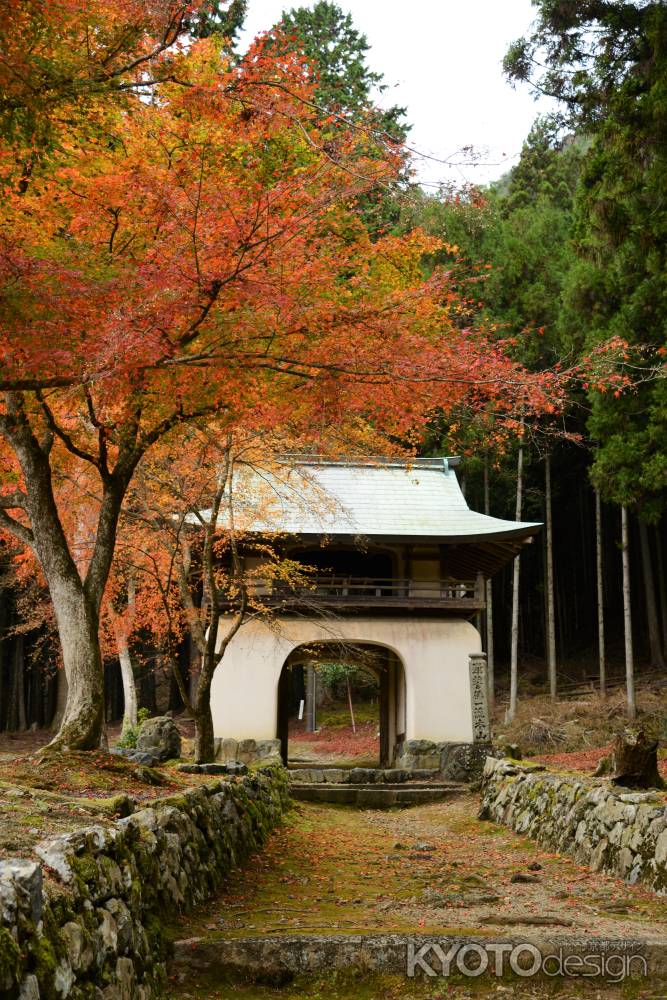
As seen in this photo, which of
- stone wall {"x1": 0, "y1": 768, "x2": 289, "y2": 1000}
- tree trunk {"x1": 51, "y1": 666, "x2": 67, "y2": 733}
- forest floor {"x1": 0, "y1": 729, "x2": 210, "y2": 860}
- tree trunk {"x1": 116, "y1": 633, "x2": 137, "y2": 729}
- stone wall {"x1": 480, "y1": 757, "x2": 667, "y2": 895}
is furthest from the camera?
tree trunk {"x1": 51, "y1": 666, "x2": 67, "y2": 733}

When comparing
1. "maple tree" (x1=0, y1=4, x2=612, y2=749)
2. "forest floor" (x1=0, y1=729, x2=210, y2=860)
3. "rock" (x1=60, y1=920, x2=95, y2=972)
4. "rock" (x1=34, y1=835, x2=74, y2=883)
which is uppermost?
"maple tree" (x1=0, y1=4, x2=612, y2=749)

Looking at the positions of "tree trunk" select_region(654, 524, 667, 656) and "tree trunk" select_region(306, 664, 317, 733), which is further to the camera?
"tree trunk" select_region(306, 664, 317, 733)

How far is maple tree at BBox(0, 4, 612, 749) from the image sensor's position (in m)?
5.56

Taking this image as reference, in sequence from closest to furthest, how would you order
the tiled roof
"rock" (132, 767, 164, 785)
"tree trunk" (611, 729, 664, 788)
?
"rock" (132, 767, 164, 785), "tree trunk" (611, 729, 664, 788), the tiled roof

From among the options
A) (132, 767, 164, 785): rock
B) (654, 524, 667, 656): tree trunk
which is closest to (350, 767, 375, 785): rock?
(132, 767, 164, 785): rock

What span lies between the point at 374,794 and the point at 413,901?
26.1 feet

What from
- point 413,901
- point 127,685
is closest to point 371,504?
point 127,685

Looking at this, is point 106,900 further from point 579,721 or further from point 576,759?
point 579,721

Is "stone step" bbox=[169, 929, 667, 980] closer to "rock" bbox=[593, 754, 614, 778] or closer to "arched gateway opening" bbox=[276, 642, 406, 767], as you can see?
"rock" bbox=[593, 754, 614, 778]

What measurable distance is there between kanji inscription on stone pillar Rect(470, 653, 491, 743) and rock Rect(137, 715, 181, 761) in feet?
19.8

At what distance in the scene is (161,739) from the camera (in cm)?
1101

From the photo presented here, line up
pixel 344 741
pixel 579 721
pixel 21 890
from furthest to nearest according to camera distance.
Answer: pixel 344 741
pixel 579 721
pixel 21 890

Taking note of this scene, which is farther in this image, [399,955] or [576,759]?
[576,759]

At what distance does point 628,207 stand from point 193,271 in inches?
375
